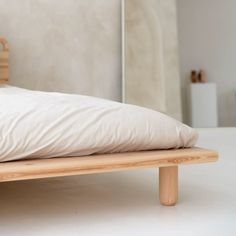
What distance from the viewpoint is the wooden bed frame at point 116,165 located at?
126cm

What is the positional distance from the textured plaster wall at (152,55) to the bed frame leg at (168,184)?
2556 millimetres

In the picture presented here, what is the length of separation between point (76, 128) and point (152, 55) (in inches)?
116

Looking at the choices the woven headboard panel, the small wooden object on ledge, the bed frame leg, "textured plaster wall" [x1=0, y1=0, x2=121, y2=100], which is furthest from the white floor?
the small wooden object on ledge

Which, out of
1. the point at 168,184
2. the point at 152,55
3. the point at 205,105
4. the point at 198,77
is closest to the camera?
the point at 168,184

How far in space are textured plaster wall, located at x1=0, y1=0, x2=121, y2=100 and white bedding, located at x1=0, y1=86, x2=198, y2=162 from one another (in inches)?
94.3

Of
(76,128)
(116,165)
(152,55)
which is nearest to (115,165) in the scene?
(116,165)

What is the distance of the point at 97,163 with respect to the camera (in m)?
1.34

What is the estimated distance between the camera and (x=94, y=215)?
1500 millimetres

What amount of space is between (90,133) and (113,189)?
22.4 inches

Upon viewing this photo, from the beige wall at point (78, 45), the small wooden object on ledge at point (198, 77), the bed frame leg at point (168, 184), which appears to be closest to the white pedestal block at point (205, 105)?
the small wooden object on ledge at point (198, 77)

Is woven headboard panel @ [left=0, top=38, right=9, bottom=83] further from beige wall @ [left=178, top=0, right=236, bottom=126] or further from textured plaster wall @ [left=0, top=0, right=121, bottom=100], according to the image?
beige wall @ [left=178, top=0, right=236, bottom=126]

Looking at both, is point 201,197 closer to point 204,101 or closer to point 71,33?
point 71,33

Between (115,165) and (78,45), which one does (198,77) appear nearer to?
(78,45)

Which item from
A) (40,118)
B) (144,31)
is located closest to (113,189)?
(40,118)
